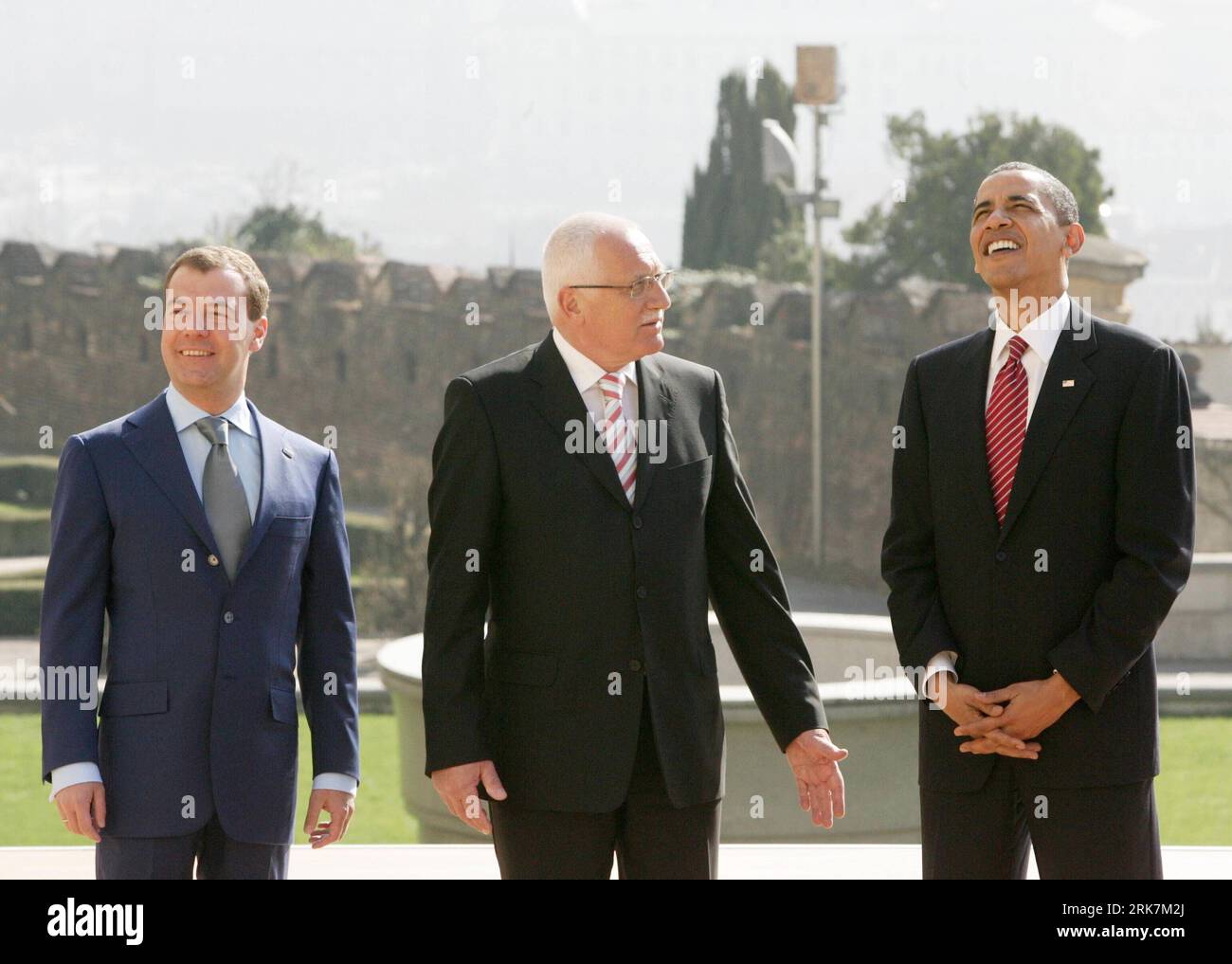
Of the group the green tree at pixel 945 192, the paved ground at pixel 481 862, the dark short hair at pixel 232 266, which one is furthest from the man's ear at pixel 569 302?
the green tree at pixel 945 192

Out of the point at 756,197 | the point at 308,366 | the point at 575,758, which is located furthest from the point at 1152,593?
the point at 756,197

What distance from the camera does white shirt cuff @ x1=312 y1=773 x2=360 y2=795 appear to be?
315cm

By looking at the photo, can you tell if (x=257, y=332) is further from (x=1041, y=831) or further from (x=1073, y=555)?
(x=1041, y=831)

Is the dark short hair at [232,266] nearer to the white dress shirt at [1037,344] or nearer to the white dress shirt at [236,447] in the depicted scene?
the white dress shirt at [236,447]

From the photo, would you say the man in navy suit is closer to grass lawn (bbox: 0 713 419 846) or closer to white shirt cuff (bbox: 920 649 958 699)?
white shirt cuff (bbox: 920 649 958 699)

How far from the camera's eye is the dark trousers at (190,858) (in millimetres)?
2973

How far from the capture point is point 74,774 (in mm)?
2951

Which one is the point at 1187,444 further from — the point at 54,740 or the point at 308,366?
the point at 308,366

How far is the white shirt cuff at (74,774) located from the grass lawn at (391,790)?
5.34m

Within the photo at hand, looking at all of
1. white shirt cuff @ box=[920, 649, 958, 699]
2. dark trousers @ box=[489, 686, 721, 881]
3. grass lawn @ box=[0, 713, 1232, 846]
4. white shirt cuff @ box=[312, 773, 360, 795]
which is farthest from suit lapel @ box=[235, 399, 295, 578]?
grass lawn @ box=[0, 713, 1232, 846]

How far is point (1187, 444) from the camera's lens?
10.3 ft

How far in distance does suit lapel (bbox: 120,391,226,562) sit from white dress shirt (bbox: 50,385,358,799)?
21mm

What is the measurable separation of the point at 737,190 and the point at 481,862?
3669 cm

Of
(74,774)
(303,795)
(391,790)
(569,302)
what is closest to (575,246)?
(569,302)
